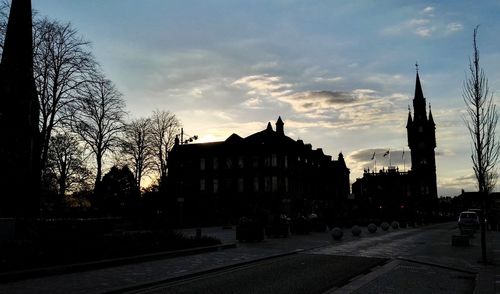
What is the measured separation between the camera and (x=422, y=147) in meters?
153

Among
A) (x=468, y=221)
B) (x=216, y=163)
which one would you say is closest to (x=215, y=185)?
(x=216, y=163)

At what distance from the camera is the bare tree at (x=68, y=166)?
48834 mm

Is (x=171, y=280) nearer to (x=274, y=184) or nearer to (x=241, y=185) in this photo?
(x=274, y=184)

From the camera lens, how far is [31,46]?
3447cm

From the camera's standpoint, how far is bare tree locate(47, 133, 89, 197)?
48.8 metres

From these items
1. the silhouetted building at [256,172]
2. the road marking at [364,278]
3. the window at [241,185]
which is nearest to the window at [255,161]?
the silhouetted building at [256,172]

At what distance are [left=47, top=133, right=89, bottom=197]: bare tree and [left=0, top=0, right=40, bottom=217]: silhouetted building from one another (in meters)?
10.7

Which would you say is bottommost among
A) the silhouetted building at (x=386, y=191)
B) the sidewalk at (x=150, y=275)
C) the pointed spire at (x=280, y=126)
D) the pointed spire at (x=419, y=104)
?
the sidewalk at (x=150, y=275)

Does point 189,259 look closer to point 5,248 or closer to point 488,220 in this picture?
point 5,248

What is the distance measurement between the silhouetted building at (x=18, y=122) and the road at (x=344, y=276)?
17.0 meters

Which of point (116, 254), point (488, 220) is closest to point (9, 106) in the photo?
point (116, 254)

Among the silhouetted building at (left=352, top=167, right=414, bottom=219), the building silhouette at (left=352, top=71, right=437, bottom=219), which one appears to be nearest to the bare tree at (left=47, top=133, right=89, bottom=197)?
the silhouetted building at (left=352, top=167, right=414, bottom=219)

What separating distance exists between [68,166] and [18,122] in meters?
21.2

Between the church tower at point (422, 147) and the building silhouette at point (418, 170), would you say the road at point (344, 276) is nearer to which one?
the building silhouette at point (418, 170)
